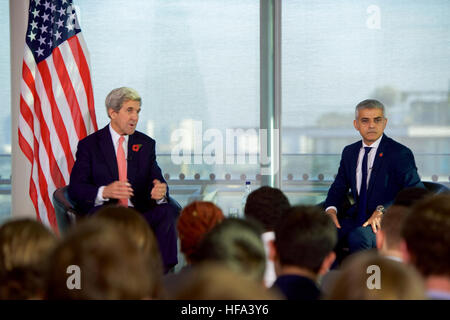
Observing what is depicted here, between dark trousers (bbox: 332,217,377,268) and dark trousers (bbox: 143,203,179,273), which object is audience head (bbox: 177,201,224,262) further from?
dark trousers (bbox: 332,217,377,268)

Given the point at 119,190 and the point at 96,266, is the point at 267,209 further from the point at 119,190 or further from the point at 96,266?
the point at 96,266

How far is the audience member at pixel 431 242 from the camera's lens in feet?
5.09

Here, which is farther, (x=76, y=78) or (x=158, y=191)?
(x=76, y=78)

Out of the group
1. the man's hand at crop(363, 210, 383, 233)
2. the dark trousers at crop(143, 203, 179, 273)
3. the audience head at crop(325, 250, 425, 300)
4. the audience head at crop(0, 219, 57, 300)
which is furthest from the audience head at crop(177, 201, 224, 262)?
the man's hand at crop(363, 210, 383, 233)

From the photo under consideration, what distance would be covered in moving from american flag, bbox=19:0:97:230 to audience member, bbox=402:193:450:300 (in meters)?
3.44

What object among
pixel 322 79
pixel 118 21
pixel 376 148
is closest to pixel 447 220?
pixel 376 148

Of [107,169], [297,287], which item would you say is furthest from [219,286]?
[107,169]

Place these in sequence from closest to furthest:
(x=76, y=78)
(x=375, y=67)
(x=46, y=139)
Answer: (x=46, y=139) → (x=76, y=78) → (x=375, y=67)

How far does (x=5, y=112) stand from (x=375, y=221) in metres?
3.68

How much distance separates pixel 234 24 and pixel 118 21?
1.12 metres

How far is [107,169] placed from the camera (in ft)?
13.1

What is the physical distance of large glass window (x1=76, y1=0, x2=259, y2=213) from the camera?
5027 millimetres

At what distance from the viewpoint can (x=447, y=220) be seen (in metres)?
1.57

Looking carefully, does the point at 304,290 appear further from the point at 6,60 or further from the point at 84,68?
the point at 6,60
